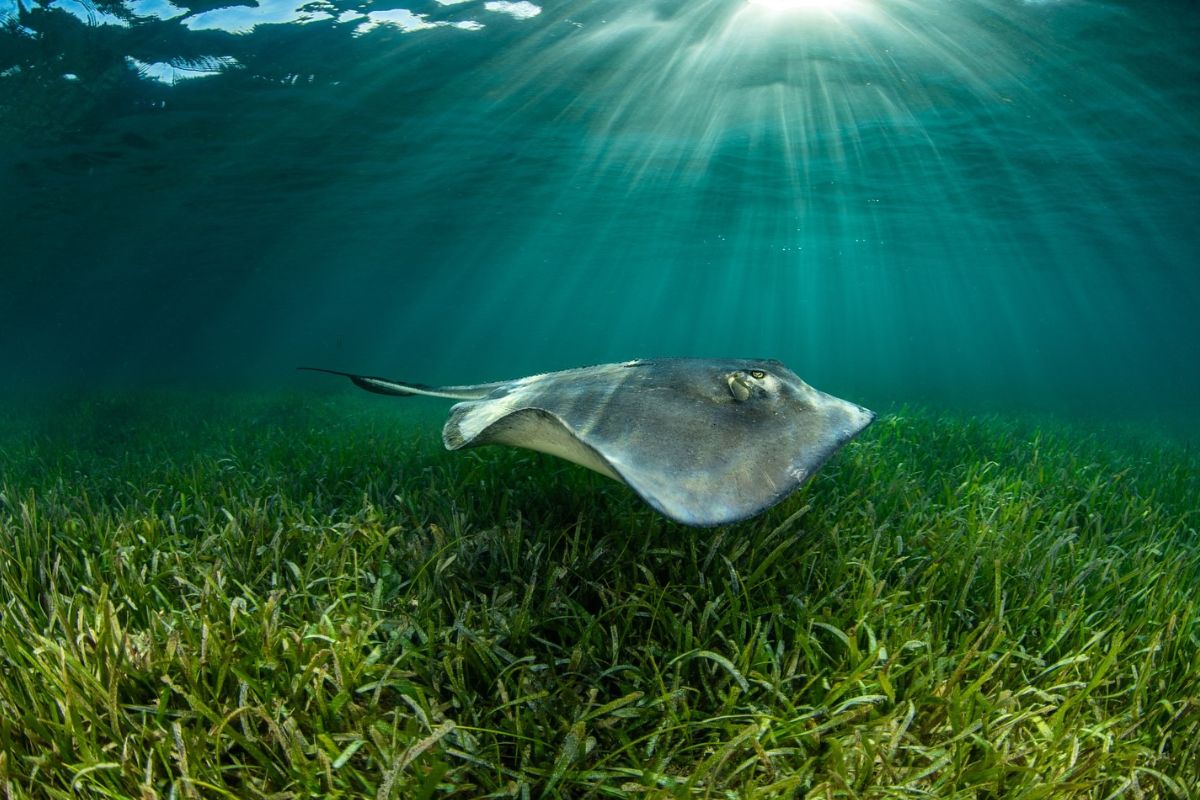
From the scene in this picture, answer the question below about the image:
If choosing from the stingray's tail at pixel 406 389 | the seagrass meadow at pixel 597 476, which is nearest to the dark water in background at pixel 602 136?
the seagrass meadow at pixel 597 476

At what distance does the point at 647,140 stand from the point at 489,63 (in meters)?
5.52

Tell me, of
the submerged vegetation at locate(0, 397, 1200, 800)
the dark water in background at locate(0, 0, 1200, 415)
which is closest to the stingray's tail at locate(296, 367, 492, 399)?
the submerged vegetation at locate(0, 397, 1200, 800)

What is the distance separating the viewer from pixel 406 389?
4.08m

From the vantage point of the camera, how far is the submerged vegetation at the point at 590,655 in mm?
1739

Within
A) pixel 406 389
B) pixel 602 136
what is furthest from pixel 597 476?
pixel 602 136

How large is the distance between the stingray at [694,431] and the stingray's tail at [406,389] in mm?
1065

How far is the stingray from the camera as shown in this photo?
1.94 meters

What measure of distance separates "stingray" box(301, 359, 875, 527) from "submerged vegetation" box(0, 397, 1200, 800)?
0.49m

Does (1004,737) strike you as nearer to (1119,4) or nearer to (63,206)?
(1119,4)

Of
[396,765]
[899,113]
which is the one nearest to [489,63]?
[899,113]

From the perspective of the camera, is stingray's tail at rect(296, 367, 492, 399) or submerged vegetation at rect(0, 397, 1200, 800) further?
stingray's tail at rect(296, 367, 492, 399)

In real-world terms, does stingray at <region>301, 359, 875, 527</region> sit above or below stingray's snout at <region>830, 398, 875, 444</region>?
above

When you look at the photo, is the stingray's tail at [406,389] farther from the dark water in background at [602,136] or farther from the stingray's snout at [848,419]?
the dark water in background at [602,136]

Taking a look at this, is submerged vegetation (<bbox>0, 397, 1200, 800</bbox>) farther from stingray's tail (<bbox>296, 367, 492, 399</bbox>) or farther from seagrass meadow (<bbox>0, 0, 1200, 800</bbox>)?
stingray's tail (<bbox>296, 367, 492, 399</bbox>)
